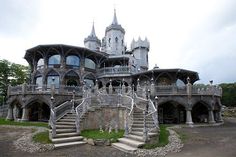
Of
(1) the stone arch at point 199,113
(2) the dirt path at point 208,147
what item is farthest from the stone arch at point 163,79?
(2) the dirt path at point 208,147

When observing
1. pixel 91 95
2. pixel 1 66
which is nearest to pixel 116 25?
pixel 1 66

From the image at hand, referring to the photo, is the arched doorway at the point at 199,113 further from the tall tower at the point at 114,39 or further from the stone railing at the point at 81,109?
the tall tower at the point at 114,39

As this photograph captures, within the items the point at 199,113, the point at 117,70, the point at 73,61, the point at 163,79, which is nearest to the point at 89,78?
the point at 73,61

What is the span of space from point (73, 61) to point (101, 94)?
13735 millimetres

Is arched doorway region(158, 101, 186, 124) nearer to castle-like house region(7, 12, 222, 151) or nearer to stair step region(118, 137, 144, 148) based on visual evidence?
castle-like house region(7, 12, 222, 151)

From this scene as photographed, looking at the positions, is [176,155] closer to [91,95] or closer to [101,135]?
[101,135]

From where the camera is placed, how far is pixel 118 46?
47.4m

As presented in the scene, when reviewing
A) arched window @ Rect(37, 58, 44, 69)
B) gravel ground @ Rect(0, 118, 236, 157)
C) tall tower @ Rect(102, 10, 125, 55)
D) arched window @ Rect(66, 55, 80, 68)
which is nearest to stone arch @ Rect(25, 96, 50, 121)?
arched window @ Rect(37, 58, 44, 69)

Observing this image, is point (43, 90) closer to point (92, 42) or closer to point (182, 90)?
point (182, 90)

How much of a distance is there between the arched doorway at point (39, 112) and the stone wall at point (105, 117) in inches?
506

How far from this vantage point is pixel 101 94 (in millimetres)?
20750

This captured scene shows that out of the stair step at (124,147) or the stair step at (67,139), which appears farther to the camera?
the stair step at (67,139)

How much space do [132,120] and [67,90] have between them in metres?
12.9

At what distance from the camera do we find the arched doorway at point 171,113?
2755 centimetres
